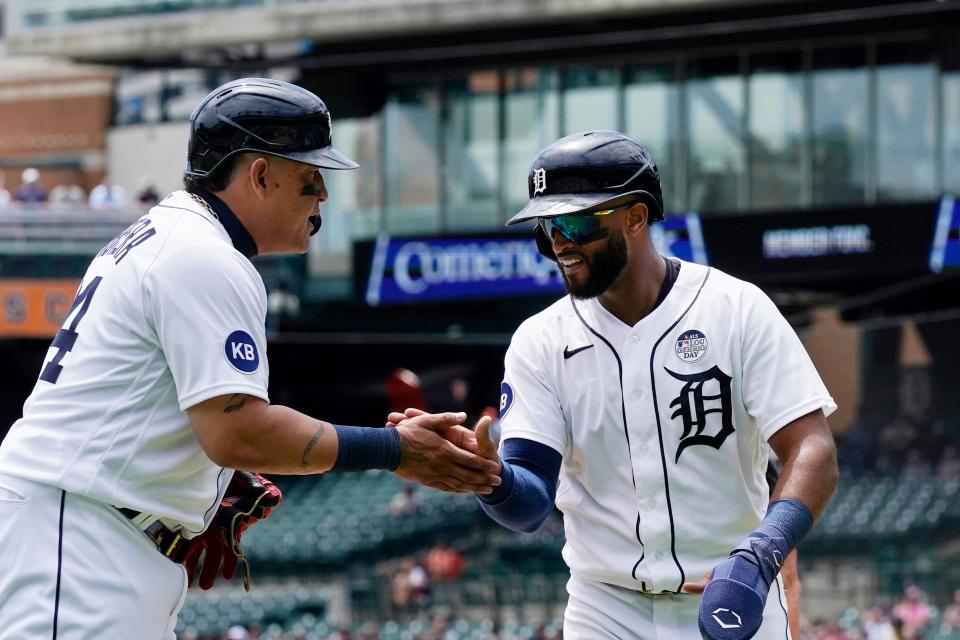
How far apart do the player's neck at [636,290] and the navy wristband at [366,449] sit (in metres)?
0.87

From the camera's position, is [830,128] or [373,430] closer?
[373,430]

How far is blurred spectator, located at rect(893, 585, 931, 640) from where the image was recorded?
43.1 ft

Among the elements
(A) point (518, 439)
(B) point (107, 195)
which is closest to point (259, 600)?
(B) point (107, 195)

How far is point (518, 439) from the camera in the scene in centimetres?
426

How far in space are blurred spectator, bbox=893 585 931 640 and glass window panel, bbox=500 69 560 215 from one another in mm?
12787

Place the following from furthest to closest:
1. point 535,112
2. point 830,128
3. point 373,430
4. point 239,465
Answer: point 535,112, point 830,128, point 373,430, point 239,465

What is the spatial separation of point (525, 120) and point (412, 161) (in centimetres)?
229

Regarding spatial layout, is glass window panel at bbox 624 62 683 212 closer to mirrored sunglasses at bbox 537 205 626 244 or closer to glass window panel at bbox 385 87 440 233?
glass window panel at bbox 385 87 440 233

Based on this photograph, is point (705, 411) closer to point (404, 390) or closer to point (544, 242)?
point (544, 242)

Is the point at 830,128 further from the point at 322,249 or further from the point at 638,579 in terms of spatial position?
the point at 638,579

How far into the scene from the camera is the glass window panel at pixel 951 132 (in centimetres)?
2173

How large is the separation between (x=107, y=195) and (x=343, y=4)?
5.36 m

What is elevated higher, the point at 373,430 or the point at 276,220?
the point at 276,220

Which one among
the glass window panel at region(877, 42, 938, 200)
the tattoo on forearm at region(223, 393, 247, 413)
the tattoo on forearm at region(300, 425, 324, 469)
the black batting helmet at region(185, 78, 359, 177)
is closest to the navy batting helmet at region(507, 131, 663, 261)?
the black batting helmet at region(185, 78, 359, 177)
